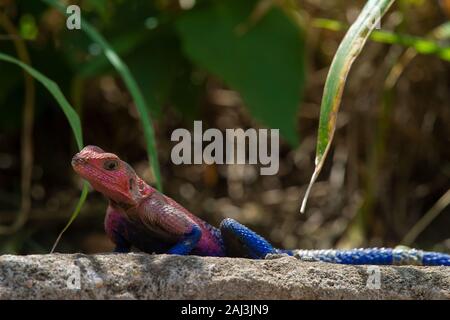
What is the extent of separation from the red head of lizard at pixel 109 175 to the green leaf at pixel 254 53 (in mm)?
1957

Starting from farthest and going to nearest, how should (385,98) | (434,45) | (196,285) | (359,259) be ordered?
(385,98)
(434,45)
(359,259)
(196,285)

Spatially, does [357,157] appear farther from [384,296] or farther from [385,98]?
[384,296]

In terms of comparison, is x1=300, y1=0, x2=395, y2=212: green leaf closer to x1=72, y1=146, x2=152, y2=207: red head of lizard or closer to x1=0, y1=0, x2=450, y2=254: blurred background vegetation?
x1=72, y1=146, x2=152, y2=207: red head of lizard

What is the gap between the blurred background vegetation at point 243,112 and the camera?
206 inches

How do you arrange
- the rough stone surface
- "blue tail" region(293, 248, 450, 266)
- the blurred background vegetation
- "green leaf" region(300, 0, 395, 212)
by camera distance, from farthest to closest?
the blurred background vegetation, "blue tail" region(293, 248, 450, 266), "green leaf" region(300, 0, 395, 212), the rough stone surface

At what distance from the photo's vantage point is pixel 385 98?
5.61 metres

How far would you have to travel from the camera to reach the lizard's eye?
3.04 meters

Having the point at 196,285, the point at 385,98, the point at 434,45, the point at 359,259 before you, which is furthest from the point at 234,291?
the point at 385,98

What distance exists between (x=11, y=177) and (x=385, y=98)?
2522 mm

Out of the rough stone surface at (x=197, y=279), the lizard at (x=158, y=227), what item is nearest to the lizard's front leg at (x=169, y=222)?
the lizard at (x=158, y=227)

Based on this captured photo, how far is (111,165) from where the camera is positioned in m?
3.06

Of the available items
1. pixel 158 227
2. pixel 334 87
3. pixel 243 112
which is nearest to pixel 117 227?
pixel 158 227

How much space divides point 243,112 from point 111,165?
11.8 feet

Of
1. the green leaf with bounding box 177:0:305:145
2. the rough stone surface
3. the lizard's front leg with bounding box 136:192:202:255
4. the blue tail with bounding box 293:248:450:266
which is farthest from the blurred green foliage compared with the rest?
the rough stone surface
